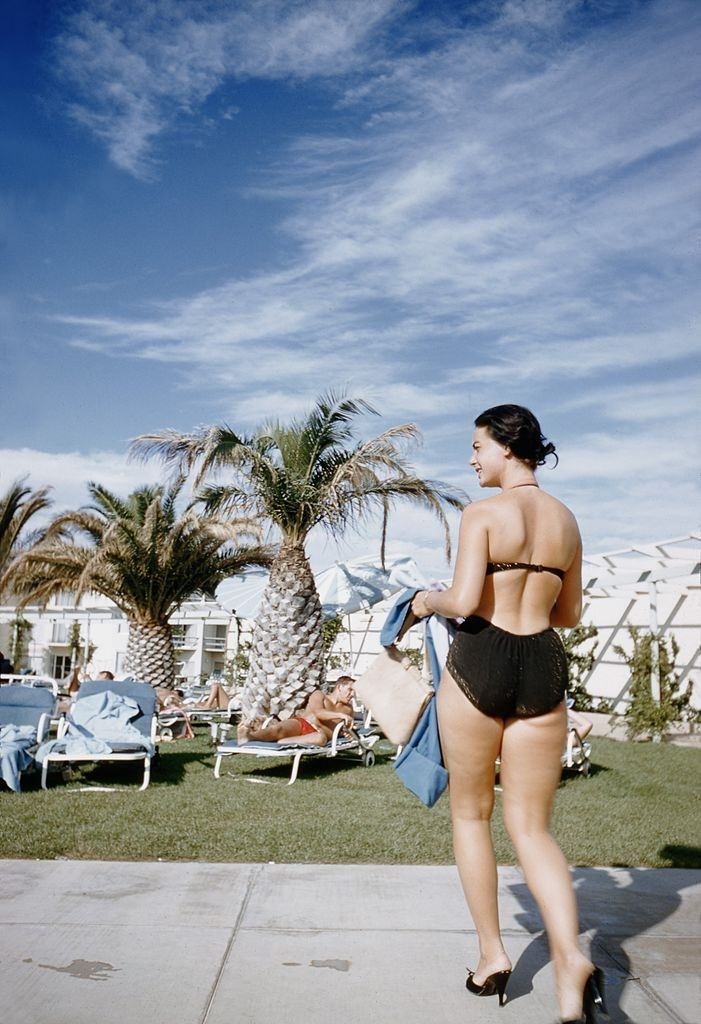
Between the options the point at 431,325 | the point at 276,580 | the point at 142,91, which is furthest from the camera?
the point at 276,580

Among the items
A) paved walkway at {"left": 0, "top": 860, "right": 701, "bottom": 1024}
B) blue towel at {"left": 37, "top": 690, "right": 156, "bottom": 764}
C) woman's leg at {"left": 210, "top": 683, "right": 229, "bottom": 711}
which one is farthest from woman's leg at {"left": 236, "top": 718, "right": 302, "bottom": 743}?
woman's leg at {"left": 210, "top": 683, "right": 229, "bottom": 711}

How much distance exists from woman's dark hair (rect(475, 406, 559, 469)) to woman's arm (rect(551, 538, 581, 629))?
334 millimetres

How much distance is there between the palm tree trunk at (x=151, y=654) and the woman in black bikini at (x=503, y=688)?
1458 centimetres

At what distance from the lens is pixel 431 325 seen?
38.9ft

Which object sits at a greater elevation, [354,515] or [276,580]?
[354,515]

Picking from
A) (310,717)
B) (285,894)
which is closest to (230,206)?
(310,717)

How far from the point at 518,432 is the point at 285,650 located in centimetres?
996

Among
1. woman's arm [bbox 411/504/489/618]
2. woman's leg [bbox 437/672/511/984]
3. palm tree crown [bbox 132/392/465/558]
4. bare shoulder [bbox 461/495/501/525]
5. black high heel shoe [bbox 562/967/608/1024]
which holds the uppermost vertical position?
palm tree crown [bbox 132/392/465/558]

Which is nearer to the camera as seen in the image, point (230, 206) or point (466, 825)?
point (466, 825)

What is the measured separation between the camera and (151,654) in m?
16.9

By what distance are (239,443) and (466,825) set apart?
36.1 ft

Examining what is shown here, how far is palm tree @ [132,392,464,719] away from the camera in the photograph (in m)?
12.5

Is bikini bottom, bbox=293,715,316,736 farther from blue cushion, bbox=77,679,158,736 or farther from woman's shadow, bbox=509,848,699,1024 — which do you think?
woman's shadow, bbox=509,848,699,1024

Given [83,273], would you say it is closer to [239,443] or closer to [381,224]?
[239,443]
